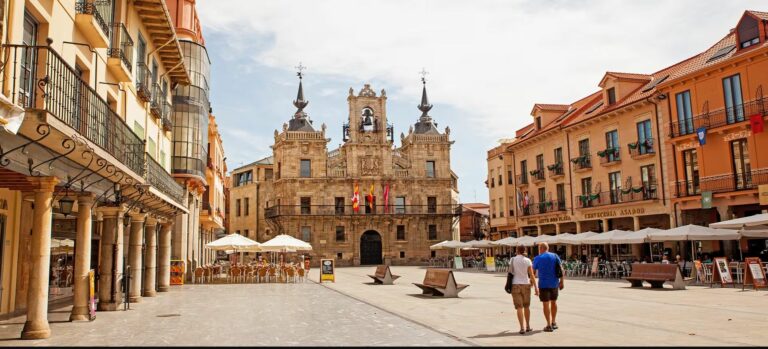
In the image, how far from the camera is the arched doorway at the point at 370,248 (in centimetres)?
6356

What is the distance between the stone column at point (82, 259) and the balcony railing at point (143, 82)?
21.1ft

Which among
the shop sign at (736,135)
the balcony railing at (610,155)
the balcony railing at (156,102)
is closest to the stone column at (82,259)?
the balcony railing at (156,102)

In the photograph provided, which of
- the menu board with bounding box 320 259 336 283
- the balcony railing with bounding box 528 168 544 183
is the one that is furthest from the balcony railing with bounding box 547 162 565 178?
the menu board with bounding box 320 259 336 283

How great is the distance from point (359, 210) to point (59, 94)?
53.5m

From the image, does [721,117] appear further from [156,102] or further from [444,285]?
[156,102]

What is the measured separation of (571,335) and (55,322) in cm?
1014

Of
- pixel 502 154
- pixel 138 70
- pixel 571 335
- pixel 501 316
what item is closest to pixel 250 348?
pixel 571 335

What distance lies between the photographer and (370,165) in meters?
63.8

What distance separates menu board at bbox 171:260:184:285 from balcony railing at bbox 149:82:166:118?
7.89 meters

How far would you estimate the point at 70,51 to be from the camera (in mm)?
12430

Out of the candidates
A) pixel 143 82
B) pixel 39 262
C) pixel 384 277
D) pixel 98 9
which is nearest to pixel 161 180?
pixel 143 82

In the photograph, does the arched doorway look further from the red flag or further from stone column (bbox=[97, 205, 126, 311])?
stone column (bbox=[97, 205, 126, 311])

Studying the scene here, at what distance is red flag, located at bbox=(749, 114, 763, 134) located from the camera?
26312 mm

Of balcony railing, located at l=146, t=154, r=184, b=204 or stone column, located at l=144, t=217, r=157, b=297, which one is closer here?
balcony railing, located at l=146, t=154, r=184, b=204
